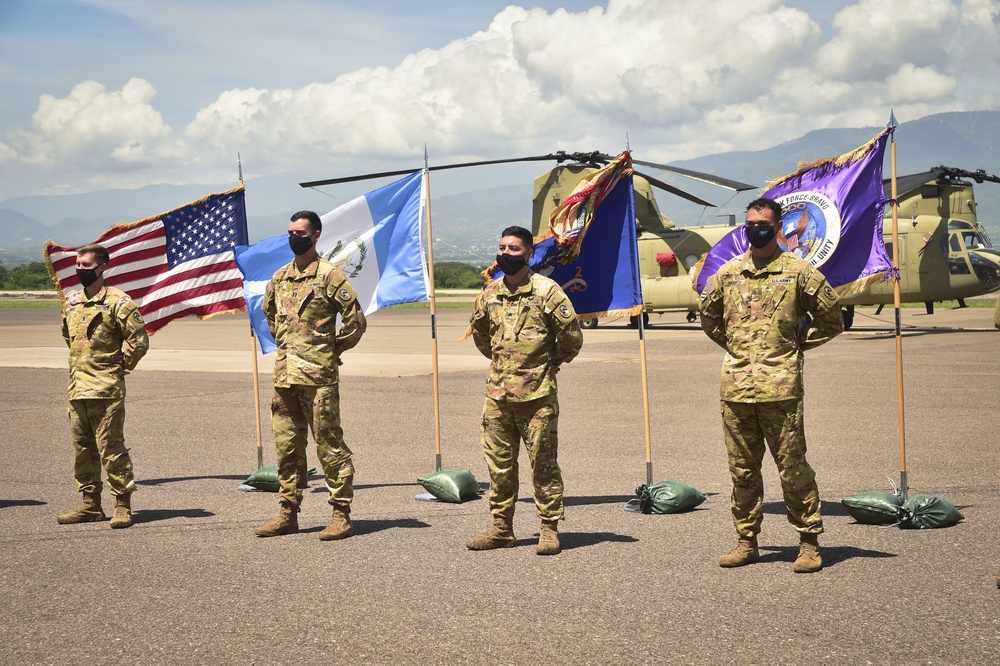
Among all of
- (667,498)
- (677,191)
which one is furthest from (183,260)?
(677,191)


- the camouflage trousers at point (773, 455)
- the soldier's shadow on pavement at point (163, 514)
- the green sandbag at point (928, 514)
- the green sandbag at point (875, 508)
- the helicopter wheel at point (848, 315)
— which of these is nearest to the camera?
the camouflage trousers at point (773, 455)

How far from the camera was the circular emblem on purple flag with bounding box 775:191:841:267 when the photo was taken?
8.27m

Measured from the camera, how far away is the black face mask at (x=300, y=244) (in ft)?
24.5

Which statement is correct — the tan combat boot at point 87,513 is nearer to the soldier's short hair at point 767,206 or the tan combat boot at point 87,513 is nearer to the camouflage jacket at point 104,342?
the camouflage jacket at point 104,342

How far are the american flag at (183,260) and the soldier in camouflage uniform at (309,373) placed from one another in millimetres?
2627

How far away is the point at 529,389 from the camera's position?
6.79 metres

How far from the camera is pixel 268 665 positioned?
4707 mm

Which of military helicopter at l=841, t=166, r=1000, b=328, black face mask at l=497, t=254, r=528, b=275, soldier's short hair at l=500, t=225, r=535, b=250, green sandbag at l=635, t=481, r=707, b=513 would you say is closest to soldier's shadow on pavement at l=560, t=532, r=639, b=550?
green sandbag at l=635, t=481, r=707, b=513

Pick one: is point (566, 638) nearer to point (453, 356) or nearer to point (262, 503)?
point (262, 503)

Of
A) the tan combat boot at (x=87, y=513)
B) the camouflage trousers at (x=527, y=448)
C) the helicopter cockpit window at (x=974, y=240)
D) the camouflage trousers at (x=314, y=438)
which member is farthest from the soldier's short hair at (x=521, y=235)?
the helicopter cockpit window at (x=974, y=240)

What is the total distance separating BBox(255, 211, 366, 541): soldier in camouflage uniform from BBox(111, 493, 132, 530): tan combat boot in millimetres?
1136

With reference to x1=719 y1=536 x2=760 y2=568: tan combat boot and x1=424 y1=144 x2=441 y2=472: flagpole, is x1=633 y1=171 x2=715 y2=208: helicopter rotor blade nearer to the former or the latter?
x1=424 y1=144 x2=441 y2=472: flagpole

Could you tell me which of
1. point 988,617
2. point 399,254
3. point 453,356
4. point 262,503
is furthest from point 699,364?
point 988,617

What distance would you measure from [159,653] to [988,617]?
401cm
